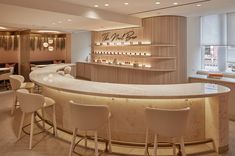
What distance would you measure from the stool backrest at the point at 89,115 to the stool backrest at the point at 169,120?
577 millimetres

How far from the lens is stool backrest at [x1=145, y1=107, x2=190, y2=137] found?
251 cm

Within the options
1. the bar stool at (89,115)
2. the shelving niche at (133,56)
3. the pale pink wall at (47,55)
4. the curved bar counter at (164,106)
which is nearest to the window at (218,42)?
the shelving niche at (133,56)

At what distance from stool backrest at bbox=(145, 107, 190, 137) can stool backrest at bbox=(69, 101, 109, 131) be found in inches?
22.7

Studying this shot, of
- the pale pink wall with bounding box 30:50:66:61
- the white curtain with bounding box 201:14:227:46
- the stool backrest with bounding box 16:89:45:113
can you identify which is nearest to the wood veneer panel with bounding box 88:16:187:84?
the white curtain with bounding box 201:14:227:46

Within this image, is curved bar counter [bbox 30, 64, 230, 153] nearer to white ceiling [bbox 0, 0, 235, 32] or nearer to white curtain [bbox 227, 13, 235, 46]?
white ceiling [bbox 0, 0, 235, 32]

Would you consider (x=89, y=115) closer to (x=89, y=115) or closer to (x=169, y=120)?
(x=89, y=115)

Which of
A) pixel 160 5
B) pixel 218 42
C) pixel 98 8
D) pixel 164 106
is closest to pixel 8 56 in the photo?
pixel 98 8

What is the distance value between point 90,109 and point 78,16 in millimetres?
4004

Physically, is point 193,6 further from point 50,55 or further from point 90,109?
point 50,55

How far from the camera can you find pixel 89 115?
2.75 m

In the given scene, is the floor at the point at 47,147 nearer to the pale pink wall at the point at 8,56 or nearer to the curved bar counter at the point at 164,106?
the curved bar counter at the point at 164,106

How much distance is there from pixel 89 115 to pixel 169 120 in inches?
38.6

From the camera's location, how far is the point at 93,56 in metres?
10.9

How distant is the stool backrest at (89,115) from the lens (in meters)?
2.75
